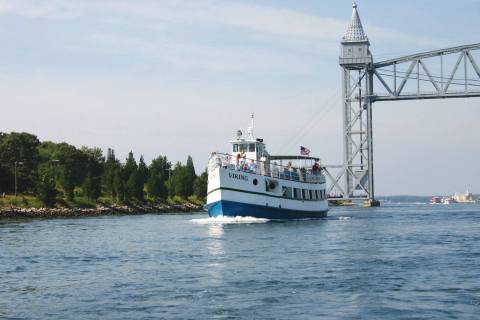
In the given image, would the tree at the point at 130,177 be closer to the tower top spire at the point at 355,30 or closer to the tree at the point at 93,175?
the tree at the point at 93,175

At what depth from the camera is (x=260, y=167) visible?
71.0 m

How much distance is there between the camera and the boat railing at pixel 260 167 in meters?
69.4

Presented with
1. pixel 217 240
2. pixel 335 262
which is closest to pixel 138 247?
pixel 217 240

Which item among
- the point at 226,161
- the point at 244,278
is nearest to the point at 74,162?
the point at 226,161

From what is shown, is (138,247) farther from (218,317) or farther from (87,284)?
(218,317)

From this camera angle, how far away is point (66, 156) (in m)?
154

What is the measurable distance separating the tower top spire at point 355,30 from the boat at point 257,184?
284 feet

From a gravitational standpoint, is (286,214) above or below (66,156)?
below

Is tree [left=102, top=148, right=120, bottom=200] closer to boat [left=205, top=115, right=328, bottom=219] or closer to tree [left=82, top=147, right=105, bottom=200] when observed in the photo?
tree [left=82, top=147, right=105, bottom=200]

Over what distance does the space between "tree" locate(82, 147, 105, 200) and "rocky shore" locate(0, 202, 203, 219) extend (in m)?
3.28

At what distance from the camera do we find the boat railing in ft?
228

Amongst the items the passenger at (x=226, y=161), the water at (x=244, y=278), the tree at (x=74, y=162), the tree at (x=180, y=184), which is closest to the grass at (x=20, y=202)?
the tree at (x=74, y=162)

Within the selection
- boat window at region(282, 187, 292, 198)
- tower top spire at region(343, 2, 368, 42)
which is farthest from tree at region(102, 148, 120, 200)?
boat window at region(282, 187, 292, 198)

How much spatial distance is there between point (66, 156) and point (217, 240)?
108 m
